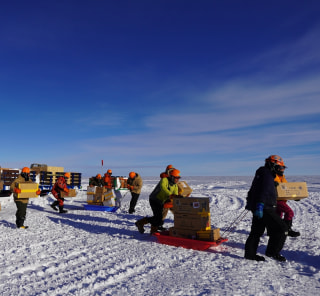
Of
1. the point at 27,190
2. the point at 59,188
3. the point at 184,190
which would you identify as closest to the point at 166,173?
the point at 184,190

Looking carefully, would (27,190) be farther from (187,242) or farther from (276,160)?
(276,160)

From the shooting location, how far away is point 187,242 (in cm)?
602

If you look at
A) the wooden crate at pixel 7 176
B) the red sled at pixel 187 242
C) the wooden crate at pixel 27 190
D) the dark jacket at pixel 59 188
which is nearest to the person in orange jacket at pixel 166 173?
the red sled at pixel 187 242

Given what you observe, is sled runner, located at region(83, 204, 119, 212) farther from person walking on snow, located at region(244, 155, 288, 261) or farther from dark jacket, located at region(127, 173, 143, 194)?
person walking on snow, located at region(244, 155, 288, 261)

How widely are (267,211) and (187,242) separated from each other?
1822mm

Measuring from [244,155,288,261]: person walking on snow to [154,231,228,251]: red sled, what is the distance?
76 centimetres

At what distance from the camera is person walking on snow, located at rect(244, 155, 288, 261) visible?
4.97 m

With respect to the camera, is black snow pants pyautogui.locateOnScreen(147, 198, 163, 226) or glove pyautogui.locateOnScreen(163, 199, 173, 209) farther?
black snow pants pyautogui.locateOnScreen(147, 198, 163, 226)

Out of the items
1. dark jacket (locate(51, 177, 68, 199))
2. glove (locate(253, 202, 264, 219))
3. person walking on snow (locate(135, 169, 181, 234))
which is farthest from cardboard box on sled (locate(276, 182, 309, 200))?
dark jacket (locate(51, 177, 68, 199))

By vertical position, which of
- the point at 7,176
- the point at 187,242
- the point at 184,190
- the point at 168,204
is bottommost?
the point at 187,242

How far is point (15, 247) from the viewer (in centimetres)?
614

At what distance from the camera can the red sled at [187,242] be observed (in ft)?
18.9

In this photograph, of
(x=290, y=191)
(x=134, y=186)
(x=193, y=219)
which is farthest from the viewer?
(x=134, y=186)

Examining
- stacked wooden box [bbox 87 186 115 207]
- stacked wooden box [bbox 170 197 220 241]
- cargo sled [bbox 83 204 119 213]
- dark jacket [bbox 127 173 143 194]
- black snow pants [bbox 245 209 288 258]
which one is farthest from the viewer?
stacked wooden box [bbox 87 186 115 207]
